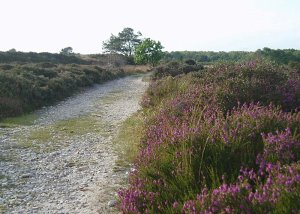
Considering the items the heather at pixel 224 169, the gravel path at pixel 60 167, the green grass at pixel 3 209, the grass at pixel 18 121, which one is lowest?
the grass at pixel 18 121

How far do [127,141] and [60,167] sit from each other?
8.83 ft

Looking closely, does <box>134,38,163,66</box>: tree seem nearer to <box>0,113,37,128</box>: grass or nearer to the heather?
<box>0,113,37,128</box>: grass

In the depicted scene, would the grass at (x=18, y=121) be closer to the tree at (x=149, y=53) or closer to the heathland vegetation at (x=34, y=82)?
the heathland vegetation at (x=34, y=82)

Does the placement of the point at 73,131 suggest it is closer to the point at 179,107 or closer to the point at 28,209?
the point at 179,107

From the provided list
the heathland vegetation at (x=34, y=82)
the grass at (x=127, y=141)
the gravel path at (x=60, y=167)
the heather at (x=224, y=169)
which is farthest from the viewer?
the heathland vegetation at (x=34, y=82)

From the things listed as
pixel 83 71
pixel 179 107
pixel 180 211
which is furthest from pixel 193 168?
pixel 83 71

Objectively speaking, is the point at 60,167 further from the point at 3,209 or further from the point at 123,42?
the point at 123,42

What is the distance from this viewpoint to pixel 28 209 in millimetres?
6160

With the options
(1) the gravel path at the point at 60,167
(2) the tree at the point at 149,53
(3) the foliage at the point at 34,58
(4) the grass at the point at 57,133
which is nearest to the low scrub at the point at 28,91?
(1) the gravel path at the point at 60,167

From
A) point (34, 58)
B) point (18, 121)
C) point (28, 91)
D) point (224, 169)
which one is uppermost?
point (224, 169)

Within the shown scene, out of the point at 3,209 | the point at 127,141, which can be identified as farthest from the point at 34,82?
the point at 3,209

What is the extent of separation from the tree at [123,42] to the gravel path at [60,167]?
8165 cm

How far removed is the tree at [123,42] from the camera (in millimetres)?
95938

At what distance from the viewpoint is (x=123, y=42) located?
9894cm
